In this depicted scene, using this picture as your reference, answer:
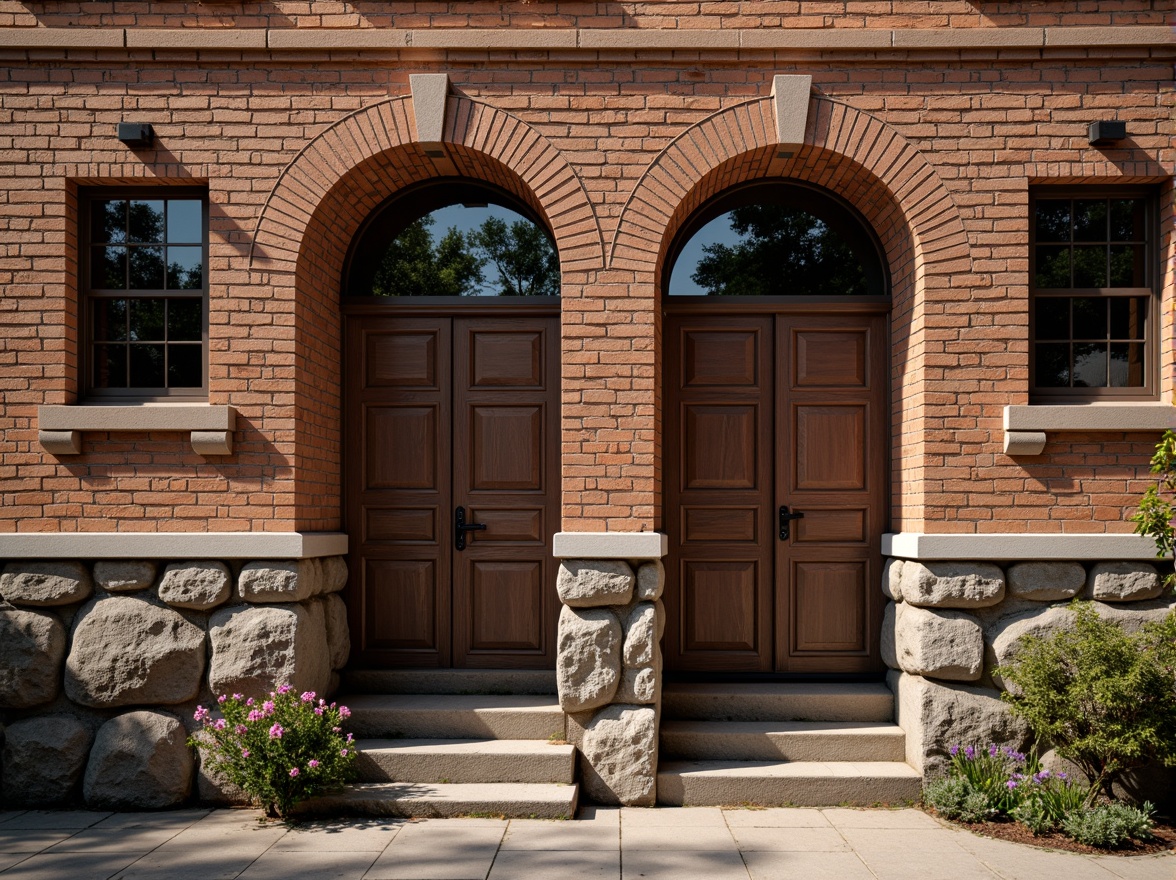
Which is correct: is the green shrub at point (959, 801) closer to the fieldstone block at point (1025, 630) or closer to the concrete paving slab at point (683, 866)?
the fieldstone block at point (1025, 630)

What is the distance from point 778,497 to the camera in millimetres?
6375

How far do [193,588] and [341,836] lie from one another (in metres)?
1.80

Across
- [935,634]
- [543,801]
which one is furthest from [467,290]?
[935,634]

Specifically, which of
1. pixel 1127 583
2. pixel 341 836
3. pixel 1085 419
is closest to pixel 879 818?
pixel 1127 583

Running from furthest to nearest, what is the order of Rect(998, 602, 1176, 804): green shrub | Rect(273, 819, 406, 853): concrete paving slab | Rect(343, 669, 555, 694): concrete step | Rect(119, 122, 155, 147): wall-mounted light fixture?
Rect(343, 669, 555, 694): concrete step → Rect(119, 122, 155, 147): wall-mounted light fixture → Rect(998, 602, 1176, 804): green shrub → Rect(273, 819, 406, 853): concrete paving slab

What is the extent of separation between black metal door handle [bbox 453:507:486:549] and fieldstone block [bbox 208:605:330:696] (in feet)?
4.06

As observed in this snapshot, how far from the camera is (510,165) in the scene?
583 cm

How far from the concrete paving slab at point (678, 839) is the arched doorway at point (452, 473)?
155 cm

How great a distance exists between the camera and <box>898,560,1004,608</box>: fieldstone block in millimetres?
5559

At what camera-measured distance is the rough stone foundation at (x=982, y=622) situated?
553 centimetres

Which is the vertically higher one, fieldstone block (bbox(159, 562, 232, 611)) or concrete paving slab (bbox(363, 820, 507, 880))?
fieldstone block (bbox(159, 562, 232, 611))

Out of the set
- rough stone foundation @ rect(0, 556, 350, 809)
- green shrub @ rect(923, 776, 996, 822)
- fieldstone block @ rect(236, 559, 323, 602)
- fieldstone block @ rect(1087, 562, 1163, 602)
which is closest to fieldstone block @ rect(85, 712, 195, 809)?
rough stone foundation @ rect(0, 556, 350, 809)

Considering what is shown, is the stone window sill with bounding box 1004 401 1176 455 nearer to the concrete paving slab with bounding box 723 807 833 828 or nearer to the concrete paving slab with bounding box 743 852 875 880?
the concrete paving slab with bounding box 723 807 833 828

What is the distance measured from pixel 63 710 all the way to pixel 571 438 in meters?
3.65
